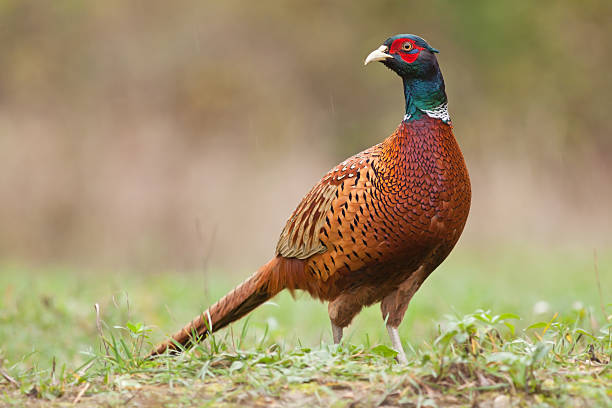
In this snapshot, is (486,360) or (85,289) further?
(85,289)

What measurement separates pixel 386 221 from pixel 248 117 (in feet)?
34.3

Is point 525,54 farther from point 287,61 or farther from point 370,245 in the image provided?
point 370,245

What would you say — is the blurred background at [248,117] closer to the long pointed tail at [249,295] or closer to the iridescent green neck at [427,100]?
the long pointed tail at [249,295]

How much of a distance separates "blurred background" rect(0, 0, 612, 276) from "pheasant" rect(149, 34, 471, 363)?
19.9ft

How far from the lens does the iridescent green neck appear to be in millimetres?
4191

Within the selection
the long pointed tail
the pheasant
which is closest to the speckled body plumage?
the pheasant

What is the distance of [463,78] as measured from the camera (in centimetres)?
1606

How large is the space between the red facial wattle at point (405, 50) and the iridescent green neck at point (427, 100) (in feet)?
0.40

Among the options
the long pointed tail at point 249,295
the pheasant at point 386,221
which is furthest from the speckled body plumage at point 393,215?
the long pointed tail at point 249,295

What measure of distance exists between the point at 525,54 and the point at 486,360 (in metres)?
14.4

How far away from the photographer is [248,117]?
14.2m

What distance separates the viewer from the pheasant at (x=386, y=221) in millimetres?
3986

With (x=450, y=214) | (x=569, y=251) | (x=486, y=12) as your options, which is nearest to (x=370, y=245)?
(x=450, y=214)

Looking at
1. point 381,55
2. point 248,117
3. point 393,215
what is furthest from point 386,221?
point 248,117
